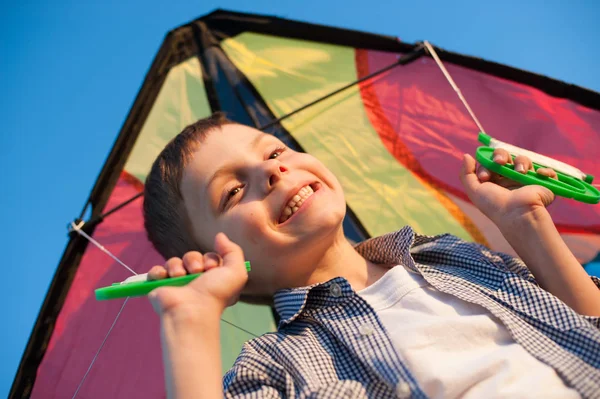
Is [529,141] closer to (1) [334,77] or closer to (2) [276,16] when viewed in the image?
(1) [334,77]

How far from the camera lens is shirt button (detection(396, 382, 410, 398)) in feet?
2.42

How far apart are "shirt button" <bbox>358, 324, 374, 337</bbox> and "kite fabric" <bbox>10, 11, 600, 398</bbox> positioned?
429 mm

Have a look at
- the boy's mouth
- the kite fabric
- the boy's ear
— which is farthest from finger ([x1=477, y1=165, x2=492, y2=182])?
the boy's ear

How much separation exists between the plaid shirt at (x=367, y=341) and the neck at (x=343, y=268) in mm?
63

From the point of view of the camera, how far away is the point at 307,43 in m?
1.44

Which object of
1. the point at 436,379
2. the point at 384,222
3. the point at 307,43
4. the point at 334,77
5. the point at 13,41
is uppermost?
the point at 13,41

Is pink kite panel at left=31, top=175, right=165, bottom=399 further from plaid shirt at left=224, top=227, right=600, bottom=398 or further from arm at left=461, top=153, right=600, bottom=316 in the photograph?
arm at left=461, top=153, right=600, bottom=316

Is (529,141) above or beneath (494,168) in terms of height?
above

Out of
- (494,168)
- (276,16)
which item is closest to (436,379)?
(494,168)

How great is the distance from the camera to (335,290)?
883mm

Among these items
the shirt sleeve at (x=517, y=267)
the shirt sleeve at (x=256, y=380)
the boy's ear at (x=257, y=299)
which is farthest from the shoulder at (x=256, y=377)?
the shirt sleeve at (x=517, y=267)

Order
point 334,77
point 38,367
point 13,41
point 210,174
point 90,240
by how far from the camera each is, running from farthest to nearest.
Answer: point 13,41
point 334,77
point 90,240
point 38,367
point 210,174

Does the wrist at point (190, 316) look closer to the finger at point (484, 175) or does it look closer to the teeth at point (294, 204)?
the teeth at point (294, 204)

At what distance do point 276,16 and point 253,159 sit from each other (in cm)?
63
